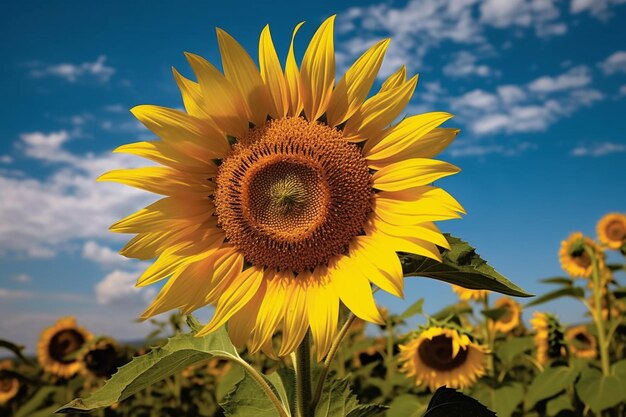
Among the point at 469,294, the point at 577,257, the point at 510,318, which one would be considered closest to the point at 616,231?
the point at 577,257

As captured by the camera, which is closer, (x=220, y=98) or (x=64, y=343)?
(x=220, y=98)

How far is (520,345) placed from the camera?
492cm

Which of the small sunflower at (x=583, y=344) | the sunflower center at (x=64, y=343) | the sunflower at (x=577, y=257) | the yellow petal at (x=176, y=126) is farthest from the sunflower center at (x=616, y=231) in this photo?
the yellow petal at (x=176, y=126)

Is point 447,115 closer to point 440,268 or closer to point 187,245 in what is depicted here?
point 440,268

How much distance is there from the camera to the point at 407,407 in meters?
4.07

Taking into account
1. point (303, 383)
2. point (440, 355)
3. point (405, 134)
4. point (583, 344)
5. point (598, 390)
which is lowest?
point (598, 390)

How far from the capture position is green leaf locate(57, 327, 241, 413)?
180 cm

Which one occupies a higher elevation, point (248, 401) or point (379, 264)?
point (379, 264)

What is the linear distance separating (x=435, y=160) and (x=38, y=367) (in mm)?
7556

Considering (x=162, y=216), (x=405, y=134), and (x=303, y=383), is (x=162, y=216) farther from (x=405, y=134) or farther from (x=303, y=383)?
(x=405, y=134)

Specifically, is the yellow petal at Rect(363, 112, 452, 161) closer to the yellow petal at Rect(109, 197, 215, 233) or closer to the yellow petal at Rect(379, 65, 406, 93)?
the yellow petal at Rect(379, 65, 406, 93)

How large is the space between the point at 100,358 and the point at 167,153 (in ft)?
17.0

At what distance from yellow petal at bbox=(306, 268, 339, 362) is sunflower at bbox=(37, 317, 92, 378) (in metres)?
6.61

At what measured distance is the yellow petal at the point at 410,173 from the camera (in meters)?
1.86
